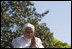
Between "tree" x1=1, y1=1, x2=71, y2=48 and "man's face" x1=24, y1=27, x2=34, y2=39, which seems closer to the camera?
"man's face" x1=24, y1=27, x2=34, y2=39

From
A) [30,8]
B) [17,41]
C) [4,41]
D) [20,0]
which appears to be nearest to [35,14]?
[30,8]

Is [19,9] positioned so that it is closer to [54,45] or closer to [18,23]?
[18,23]

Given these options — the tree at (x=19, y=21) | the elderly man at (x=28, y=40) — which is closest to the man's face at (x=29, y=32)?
the elderly man at (x=28, y=40)

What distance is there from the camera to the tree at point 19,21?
38.5ft

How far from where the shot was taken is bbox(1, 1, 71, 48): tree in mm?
11727

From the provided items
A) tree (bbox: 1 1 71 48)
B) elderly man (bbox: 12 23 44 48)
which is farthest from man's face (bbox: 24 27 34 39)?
tree (bbox: 1 1 71 48)

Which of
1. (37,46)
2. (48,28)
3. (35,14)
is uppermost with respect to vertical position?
(37,46)

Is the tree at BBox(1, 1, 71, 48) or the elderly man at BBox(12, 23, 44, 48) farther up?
the elderly man at BBox(12, 23, 44, 48)

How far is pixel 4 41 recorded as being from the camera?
37.3 ft

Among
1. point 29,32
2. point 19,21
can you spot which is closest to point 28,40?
point 29,32

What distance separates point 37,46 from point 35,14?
10585mm

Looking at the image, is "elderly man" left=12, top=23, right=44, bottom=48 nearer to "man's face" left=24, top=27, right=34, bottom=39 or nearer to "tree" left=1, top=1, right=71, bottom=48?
"man's face" left=24, top=27, right=34, bottom=39

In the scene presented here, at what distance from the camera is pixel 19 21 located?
1262 centimetres

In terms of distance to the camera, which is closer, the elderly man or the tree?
the elderly man
